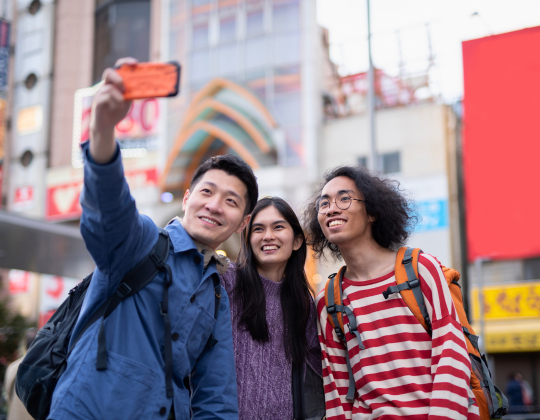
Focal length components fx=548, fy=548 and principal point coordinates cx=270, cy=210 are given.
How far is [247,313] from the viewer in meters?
3.19

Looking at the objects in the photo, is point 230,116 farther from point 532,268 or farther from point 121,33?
point 532,268

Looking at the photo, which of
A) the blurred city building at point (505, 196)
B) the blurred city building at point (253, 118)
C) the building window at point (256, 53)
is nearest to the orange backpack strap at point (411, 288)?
the blurred city building at point (253, 118)

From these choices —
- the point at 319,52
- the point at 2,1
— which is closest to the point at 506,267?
the point at 319,52

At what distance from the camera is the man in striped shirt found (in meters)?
2.53

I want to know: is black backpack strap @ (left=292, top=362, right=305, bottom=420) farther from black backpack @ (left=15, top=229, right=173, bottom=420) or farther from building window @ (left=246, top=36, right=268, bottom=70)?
building window @ (left=246, top=36, right=268, bottom=70)

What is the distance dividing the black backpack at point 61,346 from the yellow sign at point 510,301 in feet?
49.0

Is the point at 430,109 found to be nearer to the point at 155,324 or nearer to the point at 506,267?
the point at 506,267

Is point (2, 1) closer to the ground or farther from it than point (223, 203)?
farther from it

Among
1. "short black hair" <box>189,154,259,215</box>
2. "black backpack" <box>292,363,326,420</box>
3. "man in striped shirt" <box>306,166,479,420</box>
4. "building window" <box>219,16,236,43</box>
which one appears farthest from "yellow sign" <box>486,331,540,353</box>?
"short black hair" <box>189,154,259,215</box>

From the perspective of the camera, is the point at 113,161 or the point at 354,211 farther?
the point at 354,211

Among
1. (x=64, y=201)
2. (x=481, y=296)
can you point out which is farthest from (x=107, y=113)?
(x=64, y=201)

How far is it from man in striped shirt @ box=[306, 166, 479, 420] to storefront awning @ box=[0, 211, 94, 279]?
6.08 metres

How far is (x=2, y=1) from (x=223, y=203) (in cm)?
2332

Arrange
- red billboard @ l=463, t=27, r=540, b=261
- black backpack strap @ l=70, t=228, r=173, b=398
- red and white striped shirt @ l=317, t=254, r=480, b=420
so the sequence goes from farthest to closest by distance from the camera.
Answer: red billboard @ l=463, t=27, r=540, b=261
red and white striped shirt @ l=317, t=254, r=480, b=420
black backpack strap @ l=70, t=228, r=173, b=398
